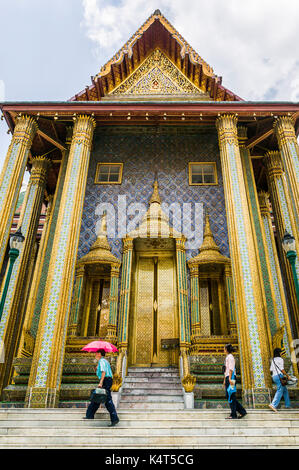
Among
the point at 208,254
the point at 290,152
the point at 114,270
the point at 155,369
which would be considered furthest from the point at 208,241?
the point at 155,369

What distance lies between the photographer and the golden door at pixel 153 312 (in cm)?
998

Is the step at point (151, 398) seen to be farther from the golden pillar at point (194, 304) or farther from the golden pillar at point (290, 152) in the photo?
the golden pillar at point (290, 152)

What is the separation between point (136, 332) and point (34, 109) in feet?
25.1

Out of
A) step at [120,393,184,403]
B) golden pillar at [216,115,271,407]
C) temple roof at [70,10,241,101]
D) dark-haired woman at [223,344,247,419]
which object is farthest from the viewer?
temple roof at [70,10,241,101]

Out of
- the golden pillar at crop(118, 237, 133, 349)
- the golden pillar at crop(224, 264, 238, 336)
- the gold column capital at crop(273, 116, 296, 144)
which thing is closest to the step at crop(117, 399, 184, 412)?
the golden pillar at crop(118, 237, 133, 349)

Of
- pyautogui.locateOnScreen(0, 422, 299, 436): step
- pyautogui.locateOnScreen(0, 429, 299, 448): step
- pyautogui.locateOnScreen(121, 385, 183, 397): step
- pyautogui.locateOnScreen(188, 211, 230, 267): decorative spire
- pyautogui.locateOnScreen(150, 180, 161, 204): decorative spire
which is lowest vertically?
pyautogui.locateOnScreen(0, 429, 299, 448): step

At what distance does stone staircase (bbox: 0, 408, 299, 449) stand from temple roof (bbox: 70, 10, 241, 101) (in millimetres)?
10146

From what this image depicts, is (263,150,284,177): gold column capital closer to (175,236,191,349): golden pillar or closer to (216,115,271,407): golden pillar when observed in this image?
(216,115,271,407): golden pillar

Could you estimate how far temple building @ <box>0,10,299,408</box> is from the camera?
27.9 ft

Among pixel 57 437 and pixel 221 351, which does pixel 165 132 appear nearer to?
pixel 221 351

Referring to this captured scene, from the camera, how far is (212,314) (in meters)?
10.6

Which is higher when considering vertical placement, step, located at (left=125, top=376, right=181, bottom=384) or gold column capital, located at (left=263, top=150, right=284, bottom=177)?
gold column capital, located at (left=263, top=150, right=284, bottom=177)

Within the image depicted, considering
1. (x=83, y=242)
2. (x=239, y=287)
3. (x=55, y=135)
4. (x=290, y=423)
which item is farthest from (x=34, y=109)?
(x=290, y=423)

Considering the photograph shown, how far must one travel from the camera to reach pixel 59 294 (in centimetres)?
841
